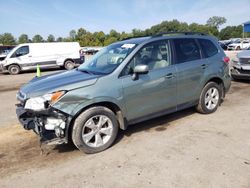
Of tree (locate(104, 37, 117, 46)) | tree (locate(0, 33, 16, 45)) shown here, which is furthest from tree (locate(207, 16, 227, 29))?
tree (locate(0, 33, 16, 45))

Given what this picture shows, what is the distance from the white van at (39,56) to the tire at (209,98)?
13890 millimetres

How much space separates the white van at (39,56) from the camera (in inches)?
680

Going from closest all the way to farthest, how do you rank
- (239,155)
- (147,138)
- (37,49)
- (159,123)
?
(239,155)
(147,138)
(159,123)
(37,49)

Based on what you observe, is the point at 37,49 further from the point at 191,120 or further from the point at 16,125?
the point at 191,120

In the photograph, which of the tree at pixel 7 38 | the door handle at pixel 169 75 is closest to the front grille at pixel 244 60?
the door handle at pixel 169 75

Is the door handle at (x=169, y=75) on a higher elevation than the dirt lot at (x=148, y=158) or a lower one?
higher

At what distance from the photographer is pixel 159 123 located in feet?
18.1

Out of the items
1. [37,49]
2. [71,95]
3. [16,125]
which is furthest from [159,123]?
[37,49]

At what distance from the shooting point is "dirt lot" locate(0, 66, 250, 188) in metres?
3.47

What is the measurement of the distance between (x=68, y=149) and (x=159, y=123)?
78.7 inches

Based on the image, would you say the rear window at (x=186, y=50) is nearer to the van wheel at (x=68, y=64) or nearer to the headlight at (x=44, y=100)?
the headlight at (x=44, y=100)

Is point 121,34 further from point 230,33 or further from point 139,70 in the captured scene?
point 139,70

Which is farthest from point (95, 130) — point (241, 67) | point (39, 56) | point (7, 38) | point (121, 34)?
point (7, 38)

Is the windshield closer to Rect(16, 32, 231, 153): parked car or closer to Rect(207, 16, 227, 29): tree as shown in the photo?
Rect(16, 32, 231, 153): parked car
